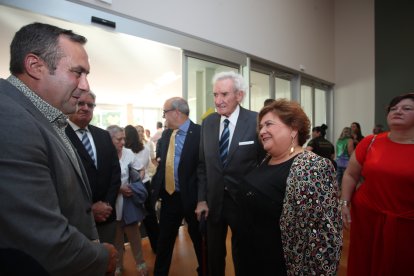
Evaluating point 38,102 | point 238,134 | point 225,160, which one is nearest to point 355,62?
point 238,134

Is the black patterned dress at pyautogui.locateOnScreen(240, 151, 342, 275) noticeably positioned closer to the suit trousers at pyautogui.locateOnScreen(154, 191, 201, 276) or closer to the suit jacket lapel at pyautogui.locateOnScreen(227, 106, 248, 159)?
the suit jacket lapel at pyautogui.locateOnScreen(227, 106, 248, 159)

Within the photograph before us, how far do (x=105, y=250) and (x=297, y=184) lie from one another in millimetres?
861

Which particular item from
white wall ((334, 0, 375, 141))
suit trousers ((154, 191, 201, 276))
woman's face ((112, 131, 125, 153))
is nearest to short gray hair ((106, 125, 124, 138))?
woman's face ((112, 131, 125, 153))

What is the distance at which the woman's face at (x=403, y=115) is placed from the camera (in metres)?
1.92

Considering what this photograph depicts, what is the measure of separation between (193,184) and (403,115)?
1713mm

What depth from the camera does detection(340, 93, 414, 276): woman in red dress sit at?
181 centimetres

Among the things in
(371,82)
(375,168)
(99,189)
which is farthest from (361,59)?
(99,189)

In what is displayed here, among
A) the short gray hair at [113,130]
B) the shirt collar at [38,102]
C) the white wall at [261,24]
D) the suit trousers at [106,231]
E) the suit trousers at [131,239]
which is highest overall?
the white wall at [261,24]

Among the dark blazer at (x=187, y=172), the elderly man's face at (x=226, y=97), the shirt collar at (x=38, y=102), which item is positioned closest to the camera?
the shirt collar at (x=38, y=102)

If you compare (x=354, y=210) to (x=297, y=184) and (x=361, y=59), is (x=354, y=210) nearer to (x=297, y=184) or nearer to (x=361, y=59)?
(x=297, y=184)

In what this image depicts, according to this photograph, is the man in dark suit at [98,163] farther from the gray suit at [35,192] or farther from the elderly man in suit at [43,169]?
the gray suit at [35,192]

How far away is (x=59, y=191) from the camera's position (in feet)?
2.87

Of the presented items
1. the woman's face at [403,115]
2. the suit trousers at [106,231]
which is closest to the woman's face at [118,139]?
the suit trousers at [106,231]

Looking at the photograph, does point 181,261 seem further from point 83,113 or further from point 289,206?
point 289,206
